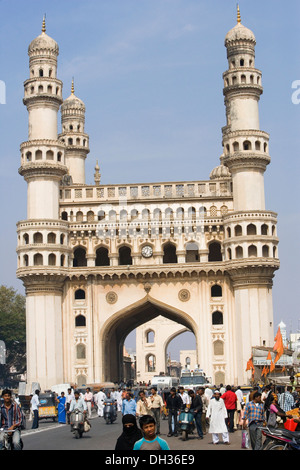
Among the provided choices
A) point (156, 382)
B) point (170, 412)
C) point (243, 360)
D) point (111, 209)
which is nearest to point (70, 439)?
point (170, 412)

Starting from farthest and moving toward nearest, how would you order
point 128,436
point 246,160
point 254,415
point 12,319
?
point 12,319 < point 246,160 < point 254,415 < point 128,436

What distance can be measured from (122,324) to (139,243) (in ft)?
23.7

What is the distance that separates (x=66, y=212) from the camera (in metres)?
53.2

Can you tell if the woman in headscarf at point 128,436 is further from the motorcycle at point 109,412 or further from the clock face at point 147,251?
the clock face at point 147,251

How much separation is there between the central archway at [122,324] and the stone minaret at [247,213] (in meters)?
4.09

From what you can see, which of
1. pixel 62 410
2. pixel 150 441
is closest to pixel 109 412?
pixel 62 410

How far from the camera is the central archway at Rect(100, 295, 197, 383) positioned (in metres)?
51.9

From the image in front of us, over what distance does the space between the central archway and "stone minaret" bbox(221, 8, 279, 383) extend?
4.09 meters

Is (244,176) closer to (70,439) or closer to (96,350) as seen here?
(96,350)

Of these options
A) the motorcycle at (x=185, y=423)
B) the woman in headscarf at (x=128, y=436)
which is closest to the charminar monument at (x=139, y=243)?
the motorcycle at (x=185, y=423)

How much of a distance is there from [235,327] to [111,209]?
35.3 feet

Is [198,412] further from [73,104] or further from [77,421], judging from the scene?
[73,104]

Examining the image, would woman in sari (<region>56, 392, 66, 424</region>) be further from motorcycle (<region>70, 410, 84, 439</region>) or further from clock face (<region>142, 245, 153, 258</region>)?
clock face (<region>142, 245, 153, 258</region>)

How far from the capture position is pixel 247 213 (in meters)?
50.2
